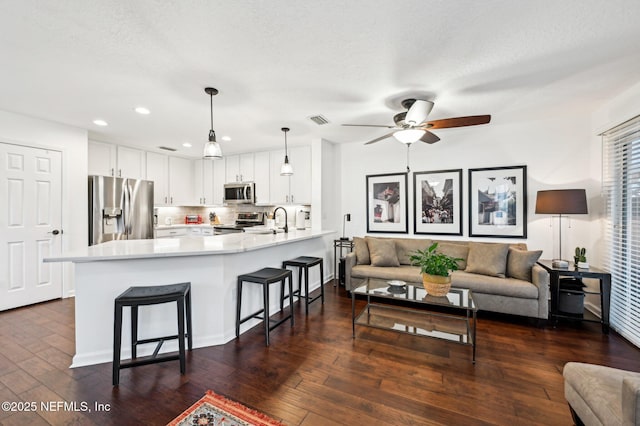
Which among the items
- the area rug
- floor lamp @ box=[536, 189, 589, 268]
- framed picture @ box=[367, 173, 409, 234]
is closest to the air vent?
framed picture @ box=[367, 173, 409, 234]

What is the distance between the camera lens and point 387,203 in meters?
4.57


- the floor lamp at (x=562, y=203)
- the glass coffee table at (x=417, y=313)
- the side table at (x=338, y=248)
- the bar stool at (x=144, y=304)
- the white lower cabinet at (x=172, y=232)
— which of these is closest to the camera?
the bar stool at (x=144, y=304)

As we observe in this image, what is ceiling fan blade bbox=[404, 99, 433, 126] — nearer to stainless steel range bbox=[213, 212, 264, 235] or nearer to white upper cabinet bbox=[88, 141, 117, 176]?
stainless steel range bbox=[213, 212, 264, 235]

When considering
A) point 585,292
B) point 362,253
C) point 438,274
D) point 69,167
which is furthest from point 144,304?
point 585,292

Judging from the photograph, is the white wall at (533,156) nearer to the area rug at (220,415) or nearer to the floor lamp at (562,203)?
the floor lamp at (562,203)

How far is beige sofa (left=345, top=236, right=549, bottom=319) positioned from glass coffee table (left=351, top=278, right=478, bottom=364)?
1.33 ft

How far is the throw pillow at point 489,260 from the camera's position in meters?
3.29

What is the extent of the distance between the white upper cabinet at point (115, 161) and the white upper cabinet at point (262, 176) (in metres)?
2.12

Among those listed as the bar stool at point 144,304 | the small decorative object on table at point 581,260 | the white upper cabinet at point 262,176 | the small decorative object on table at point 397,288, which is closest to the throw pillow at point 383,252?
the small decorative object on table at point 397,288

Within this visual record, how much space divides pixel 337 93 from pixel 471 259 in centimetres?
268

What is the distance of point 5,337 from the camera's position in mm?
2621

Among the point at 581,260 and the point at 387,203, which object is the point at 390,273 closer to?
the point at 387,203

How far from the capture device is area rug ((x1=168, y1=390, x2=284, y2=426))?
62.7 inches

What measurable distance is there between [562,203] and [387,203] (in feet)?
7.25
